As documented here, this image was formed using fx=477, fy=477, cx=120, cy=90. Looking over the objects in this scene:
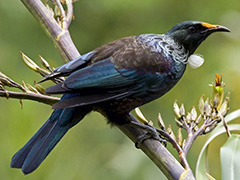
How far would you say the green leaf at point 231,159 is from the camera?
1.45 meters

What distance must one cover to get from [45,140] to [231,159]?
0.65m

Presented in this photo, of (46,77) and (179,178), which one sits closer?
A: (179,178)

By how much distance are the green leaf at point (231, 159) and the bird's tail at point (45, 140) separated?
21.6 inches

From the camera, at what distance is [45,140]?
1.69m

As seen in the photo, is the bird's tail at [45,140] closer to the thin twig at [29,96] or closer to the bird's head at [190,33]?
the thin twig at [29,96]

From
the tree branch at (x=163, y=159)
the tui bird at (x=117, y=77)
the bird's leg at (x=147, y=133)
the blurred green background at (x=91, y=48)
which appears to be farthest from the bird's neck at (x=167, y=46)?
the blurred green background at (x=91, y=48)

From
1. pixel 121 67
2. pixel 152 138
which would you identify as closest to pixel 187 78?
pixel 121 67

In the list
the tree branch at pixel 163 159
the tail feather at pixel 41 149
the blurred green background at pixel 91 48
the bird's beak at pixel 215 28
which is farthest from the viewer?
the blurred green background at pixel 91 48

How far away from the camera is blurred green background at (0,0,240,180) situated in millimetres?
2402

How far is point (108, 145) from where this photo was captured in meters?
2.62

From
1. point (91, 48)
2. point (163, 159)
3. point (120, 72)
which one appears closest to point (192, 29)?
point (120, 72)

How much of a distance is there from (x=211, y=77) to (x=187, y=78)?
0.48 ft

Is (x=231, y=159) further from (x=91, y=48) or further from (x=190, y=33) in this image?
(x=91, y=48)

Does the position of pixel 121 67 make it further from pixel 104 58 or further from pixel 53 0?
pixel 53 0
